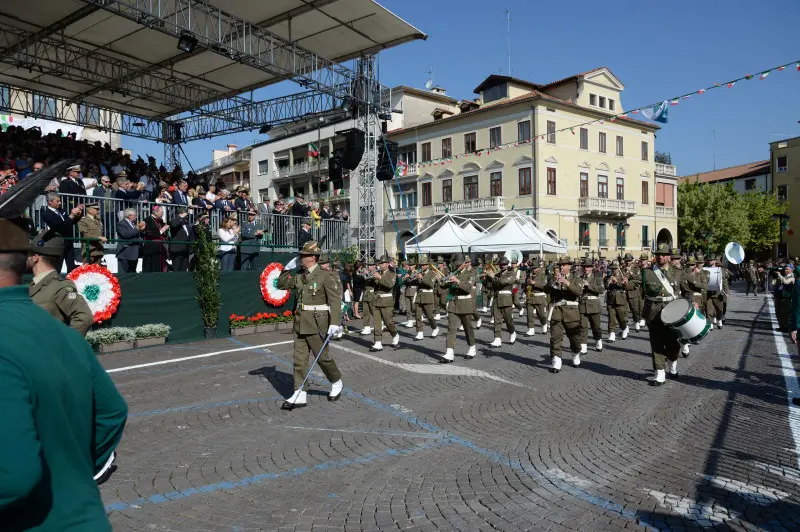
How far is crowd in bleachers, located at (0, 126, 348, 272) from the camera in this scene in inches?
476

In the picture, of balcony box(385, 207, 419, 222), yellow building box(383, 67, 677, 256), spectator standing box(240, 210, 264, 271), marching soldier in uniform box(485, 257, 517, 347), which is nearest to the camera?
marching soldier in uniform box(485, 257, 517, 347)

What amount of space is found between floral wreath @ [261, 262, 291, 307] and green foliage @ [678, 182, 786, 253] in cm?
4657

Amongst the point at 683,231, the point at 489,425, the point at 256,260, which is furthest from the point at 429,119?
the point at 489,425

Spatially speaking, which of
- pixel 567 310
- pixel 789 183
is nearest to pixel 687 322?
pixel 567 310

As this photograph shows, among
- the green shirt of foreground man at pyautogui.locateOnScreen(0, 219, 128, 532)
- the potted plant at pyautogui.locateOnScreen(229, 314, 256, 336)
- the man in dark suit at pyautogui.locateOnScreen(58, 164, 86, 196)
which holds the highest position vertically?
the man in dark suit at pyautogui.locateOnScreen(58, 164, 86, 196)

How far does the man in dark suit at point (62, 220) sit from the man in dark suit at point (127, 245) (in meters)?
1.13

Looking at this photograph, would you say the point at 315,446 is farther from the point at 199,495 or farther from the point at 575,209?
the point at 575,209

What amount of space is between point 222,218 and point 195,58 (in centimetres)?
694

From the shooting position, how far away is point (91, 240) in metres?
12.0

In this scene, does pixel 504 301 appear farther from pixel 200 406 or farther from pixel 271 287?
pixel 200 406

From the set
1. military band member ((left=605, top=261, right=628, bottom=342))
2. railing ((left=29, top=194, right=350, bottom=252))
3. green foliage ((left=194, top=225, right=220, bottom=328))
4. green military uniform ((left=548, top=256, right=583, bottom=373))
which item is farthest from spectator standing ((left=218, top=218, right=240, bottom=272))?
military band member ((left=605, top=261, right=628, bottom=342))

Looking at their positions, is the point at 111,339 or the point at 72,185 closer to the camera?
the point at 111,339

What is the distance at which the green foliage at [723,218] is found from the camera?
52438 mm

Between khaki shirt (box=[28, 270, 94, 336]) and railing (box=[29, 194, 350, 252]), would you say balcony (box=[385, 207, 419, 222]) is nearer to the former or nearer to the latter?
railing (box=[29, 194, 350, 252])
